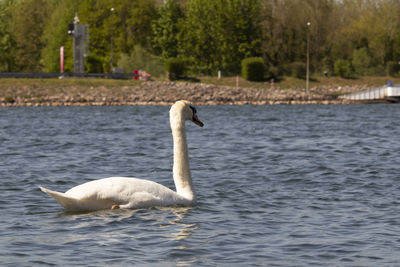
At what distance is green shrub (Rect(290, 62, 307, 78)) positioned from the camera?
9014 cm

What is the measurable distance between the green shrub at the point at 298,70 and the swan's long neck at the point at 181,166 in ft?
261

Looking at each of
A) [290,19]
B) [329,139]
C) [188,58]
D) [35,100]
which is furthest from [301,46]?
[329,139]

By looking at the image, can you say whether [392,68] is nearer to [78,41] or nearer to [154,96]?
[154,96]

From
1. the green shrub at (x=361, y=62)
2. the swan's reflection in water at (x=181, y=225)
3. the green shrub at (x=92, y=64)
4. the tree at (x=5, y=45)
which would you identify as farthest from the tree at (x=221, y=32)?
the swan's reflection in water at (x=181, y=225)

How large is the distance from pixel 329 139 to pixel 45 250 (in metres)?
19.0

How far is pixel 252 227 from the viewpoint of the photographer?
407 inches

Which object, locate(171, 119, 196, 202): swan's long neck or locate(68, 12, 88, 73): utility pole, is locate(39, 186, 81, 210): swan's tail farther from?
locate(68, 12, 88, 73): utility pole

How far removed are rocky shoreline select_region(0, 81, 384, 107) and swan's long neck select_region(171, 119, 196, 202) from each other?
171ft

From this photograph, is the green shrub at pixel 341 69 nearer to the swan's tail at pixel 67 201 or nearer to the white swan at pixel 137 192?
the white swan at pixel 137 192

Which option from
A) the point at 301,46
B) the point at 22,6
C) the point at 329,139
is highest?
the point at 22,6

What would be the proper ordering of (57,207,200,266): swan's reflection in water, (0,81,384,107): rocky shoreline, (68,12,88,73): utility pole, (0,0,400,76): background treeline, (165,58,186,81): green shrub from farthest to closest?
(0,0,400,76): background treeline → (165,58,186,81): green shrub → (68,12,88,73): utility pole → (0,81,384,107): rocky shoreline → (57,207,200,266): swan's reflection in water

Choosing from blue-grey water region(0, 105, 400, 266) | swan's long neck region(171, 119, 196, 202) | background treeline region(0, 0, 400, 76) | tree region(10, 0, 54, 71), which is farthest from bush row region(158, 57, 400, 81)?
swan's long neck region(171, 119, 196, 202)

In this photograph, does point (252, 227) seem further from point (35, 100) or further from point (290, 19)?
point (290, 19)

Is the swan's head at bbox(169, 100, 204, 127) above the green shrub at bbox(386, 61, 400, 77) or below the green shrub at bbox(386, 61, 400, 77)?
below
